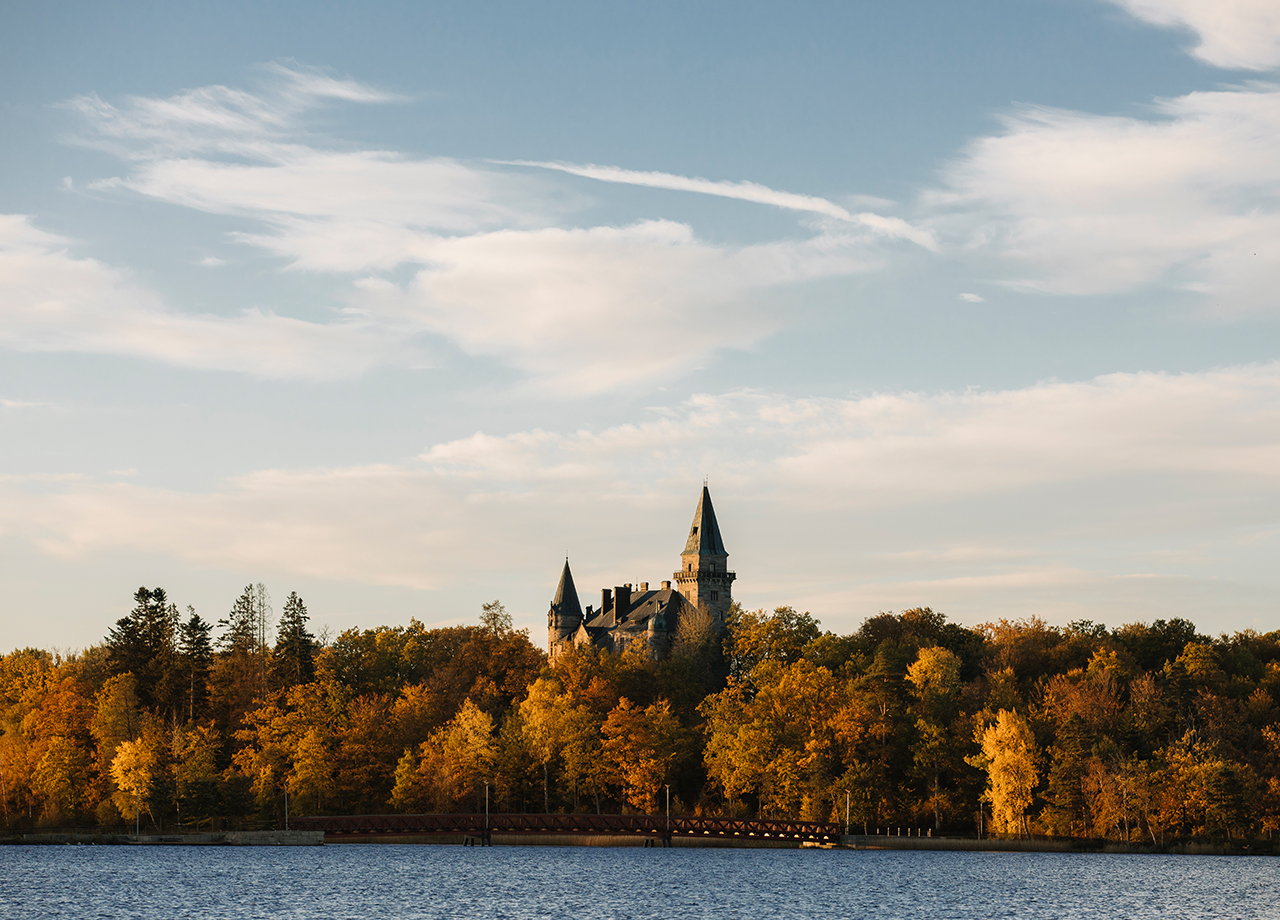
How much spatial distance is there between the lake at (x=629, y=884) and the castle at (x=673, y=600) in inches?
2650

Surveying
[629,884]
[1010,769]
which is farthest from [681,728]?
[629,884]

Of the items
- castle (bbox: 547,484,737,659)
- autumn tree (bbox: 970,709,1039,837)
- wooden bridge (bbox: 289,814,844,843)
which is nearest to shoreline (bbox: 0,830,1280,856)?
wooden bridge (bbox: 289,814,844,843)

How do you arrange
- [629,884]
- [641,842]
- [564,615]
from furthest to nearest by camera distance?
[564,615] → [641,842] → [629,884]

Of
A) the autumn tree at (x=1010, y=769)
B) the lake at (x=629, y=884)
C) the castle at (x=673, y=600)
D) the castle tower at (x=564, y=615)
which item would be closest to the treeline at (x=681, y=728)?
the autumn tree at (x=1010, y=769)

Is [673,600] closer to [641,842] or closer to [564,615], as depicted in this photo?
[564,615]

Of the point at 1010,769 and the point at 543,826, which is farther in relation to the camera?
the point at 543,826

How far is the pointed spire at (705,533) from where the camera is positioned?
576ft

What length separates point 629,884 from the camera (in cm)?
7619

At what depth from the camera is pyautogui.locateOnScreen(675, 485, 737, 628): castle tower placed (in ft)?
572

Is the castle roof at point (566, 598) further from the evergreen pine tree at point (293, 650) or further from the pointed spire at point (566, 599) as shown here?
the evergreen pine tree at point (293, 650)

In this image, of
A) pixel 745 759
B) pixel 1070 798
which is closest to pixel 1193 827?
pixel 1070 798

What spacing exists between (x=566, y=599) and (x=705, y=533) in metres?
24.5

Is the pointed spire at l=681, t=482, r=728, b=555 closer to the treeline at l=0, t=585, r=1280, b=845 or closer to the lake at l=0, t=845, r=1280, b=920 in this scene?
the treeline at l=0, t=585, r=1280, b=845

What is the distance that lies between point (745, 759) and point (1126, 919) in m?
40.8
